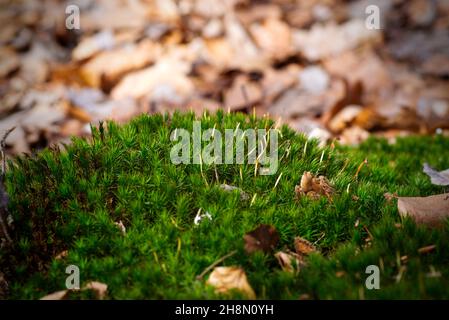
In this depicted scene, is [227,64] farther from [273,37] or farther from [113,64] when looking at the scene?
[113,64]

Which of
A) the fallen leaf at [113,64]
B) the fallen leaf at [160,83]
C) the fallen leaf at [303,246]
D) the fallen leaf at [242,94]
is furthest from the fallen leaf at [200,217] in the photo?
the fallen leaf at [113,64]

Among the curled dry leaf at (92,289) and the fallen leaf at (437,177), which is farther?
the fallen leaf at (437,177)

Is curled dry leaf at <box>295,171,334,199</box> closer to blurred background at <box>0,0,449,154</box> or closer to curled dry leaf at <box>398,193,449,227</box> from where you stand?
curled dry leaf at <box>398,193,449,227</box>

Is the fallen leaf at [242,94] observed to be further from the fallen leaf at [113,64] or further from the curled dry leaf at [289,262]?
the curled dry leaf at [289,262]

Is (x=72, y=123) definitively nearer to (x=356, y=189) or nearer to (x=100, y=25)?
(x=100, y=25)
